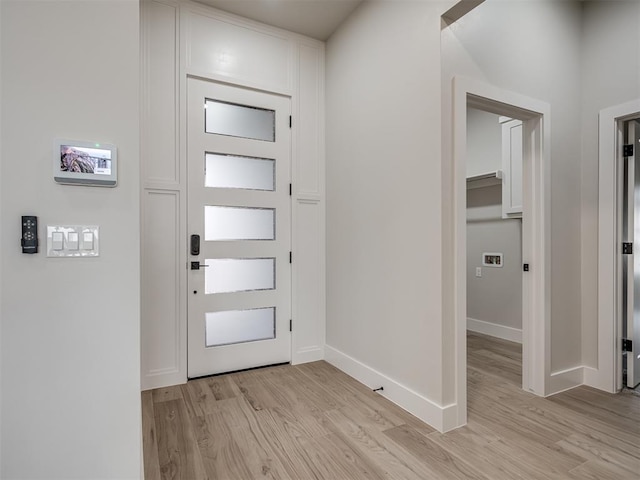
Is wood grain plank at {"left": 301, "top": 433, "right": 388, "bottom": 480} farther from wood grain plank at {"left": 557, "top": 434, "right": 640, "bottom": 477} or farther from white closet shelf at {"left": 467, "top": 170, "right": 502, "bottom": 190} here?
white closet shelf at {"left": 467, "top": 170, "right": 502, "bottom": 190}

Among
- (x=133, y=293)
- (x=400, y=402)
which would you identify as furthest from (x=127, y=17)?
(x=400, y=402)

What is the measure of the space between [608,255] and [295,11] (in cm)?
322

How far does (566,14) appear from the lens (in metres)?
2.68

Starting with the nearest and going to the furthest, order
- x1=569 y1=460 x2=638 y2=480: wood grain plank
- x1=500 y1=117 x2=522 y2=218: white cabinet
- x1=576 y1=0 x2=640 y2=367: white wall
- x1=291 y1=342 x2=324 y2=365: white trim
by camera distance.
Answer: x1=569 y1=460 x2=638 y2=480: wood grain plank, x1=576 y1=0 x2=640 y2=367: white wall, x1=291 y1=342 x2=324 y2=365: white trim, x1=500 y1=117 x2=522 y2=218: white cabinet

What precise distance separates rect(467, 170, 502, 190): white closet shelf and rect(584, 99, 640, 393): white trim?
3.77 ft

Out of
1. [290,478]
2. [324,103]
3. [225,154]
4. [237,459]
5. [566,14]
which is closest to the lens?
[290,478]

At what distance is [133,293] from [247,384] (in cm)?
170

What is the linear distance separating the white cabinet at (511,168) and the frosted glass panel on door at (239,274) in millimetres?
2662

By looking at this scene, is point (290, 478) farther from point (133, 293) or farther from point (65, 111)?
point (65, 111)

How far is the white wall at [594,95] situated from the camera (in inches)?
99.7

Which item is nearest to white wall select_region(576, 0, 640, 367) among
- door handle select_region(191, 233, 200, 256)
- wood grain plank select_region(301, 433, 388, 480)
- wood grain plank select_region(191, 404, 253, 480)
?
wood grain plank select_region(301, 433, 388, 480)

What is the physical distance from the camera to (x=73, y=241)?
48.4 inches

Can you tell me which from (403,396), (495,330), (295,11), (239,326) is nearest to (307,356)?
(239,326)

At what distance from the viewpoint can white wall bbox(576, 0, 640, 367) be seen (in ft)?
8.31
